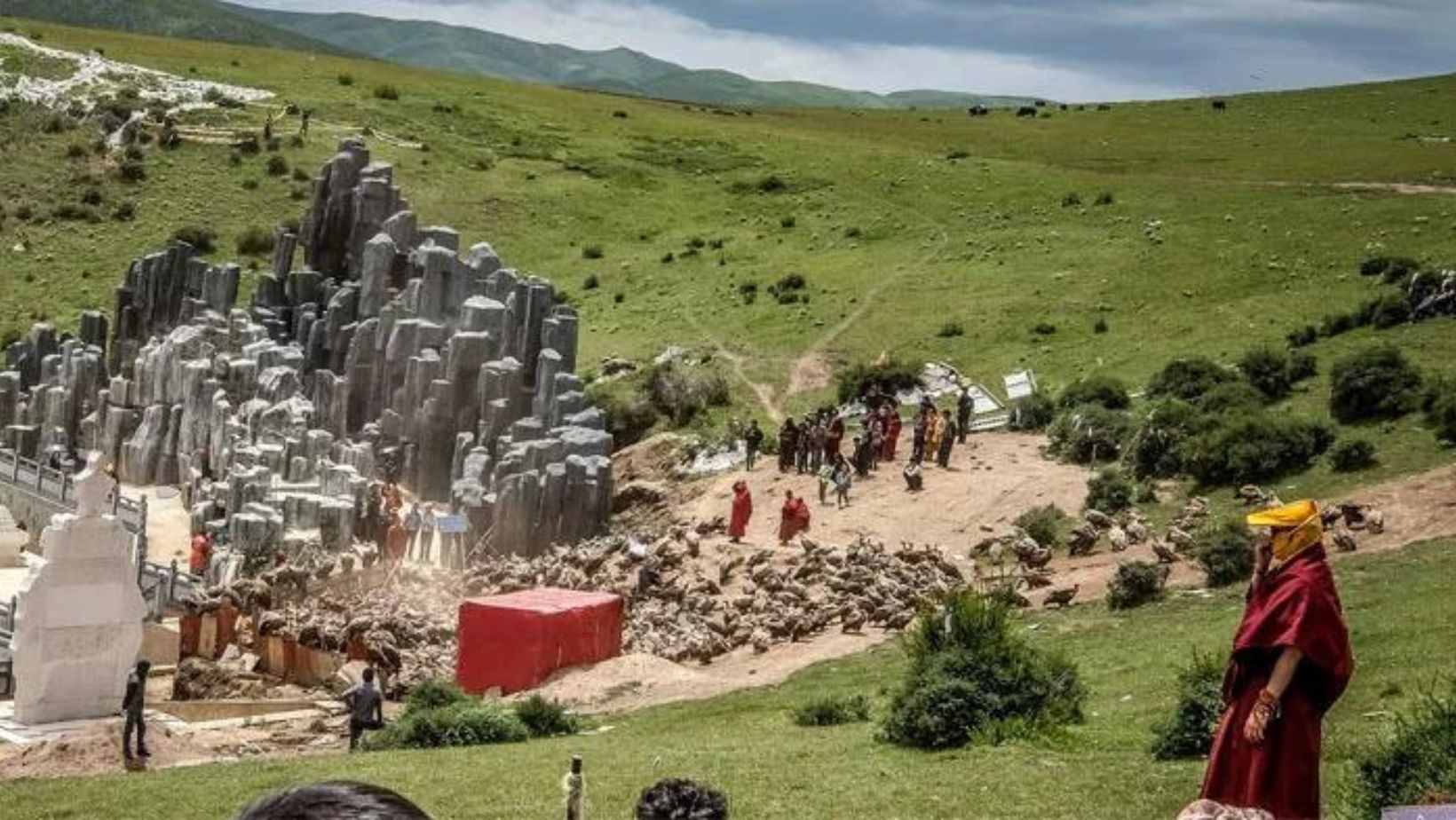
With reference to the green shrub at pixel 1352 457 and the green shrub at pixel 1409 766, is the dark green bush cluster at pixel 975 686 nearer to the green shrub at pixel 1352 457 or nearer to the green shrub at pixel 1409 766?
the green shrub at pixel 1409 766

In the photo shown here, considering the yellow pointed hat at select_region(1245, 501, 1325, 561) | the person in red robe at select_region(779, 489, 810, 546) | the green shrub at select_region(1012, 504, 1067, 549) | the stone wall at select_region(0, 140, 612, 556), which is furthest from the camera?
the stone wall at select_region(0, 140, 612, 556)

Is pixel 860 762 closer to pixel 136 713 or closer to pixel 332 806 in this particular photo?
pixel 136 713

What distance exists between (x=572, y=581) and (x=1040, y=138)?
7252cm

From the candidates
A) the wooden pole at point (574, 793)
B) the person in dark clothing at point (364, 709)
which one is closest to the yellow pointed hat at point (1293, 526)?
the wooden pole at point (574, 793)

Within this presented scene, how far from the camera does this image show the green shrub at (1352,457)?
3547 centimetres

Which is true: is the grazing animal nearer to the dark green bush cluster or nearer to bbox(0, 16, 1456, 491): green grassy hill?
bbox(0, 16, 1456, 491): green grassy hill

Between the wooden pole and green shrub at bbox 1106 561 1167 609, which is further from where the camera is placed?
green shrub at bbox 1106 561 1167 609

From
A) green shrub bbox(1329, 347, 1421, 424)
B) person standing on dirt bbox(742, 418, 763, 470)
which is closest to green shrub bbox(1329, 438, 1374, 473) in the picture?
green shrub bbox(1329, 347, 1421, 424)

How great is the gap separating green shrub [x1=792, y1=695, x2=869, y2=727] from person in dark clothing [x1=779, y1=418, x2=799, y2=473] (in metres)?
20.7

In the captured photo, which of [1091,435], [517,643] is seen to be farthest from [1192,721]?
[1091,435]

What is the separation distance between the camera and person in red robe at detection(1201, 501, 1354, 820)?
10406 mm

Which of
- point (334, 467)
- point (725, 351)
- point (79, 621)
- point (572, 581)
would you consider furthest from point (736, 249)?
point (79, 621)

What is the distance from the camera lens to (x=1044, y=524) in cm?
3559

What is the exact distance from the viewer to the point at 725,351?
57.4 m
